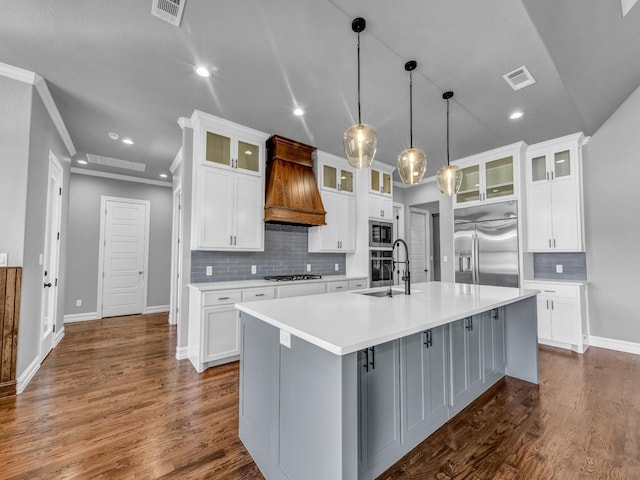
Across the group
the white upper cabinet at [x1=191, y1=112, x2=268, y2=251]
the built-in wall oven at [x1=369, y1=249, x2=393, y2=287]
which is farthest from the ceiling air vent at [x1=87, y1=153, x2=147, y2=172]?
the built-in wall oven at [x1=369, y1=249, x2=393, y2=287]

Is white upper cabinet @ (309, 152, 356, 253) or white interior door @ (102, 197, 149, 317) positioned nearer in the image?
white upper cabinet @ (309, 152, 356, 253)

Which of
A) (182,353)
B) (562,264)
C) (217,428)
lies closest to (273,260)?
(182,353)

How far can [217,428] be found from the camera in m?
2.07

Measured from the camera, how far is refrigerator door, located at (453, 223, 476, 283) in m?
4.63

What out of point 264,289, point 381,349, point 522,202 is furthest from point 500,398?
point 522,202

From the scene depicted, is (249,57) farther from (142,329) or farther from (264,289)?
(142,329)

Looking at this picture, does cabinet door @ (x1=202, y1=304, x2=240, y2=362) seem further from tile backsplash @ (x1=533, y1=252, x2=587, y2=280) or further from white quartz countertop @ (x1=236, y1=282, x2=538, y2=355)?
tile backsplash @ (x1=533, y1=252, x2=587, y2=280)

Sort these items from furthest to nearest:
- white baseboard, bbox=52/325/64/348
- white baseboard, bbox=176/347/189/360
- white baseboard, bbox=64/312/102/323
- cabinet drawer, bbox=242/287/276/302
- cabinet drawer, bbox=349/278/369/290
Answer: white baseboard, bbox=64/312/102/323, cabinet drawer, bbox=349/278/369/290, white baseboard, bbox=52/325/64/348, white baseboard, bbox=176/347/189/360, cabinet drawer, bbox=242/287/276/302

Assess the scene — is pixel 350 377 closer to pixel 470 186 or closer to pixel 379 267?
pixel 379 267

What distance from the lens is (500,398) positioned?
2.48 metres

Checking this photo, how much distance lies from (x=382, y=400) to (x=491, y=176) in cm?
425

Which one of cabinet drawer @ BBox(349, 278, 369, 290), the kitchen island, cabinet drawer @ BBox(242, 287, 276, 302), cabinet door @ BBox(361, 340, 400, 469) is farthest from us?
cabinet drawer @ BBox(349, 278, 369, 290)

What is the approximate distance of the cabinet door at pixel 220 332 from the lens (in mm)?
3029

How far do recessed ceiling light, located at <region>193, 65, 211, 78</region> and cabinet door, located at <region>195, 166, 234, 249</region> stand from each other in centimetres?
106
